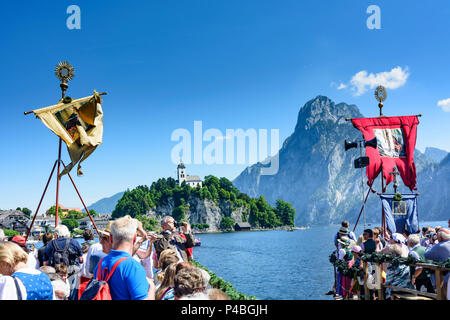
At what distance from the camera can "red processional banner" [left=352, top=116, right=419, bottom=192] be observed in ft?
49.5

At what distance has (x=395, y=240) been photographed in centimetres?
832

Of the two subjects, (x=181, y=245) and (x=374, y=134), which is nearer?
(x=181, y=245)

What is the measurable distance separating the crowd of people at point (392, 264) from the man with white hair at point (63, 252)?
5907mm

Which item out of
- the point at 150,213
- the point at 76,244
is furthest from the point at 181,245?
the point at 150,213

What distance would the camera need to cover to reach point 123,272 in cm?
321

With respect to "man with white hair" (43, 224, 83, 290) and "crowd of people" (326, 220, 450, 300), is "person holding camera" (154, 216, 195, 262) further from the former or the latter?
"crowd of people" (326, 220, 450, 300)

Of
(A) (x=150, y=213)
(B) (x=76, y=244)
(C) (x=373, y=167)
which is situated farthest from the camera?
(A) (x=150, y=213)

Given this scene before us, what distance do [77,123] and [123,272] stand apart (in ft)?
30.4

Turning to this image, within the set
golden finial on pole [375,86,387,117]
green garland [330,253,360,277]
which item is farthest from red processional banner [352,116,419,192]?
green garland [330,253,360,277]

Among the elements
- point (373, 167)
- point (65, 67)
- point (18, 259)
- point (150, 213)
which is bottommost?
point (150, 213)

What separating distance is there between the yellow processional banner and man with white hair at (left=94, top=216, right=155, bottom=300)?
346 inches

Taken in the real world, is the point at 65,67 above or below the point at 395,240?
above
